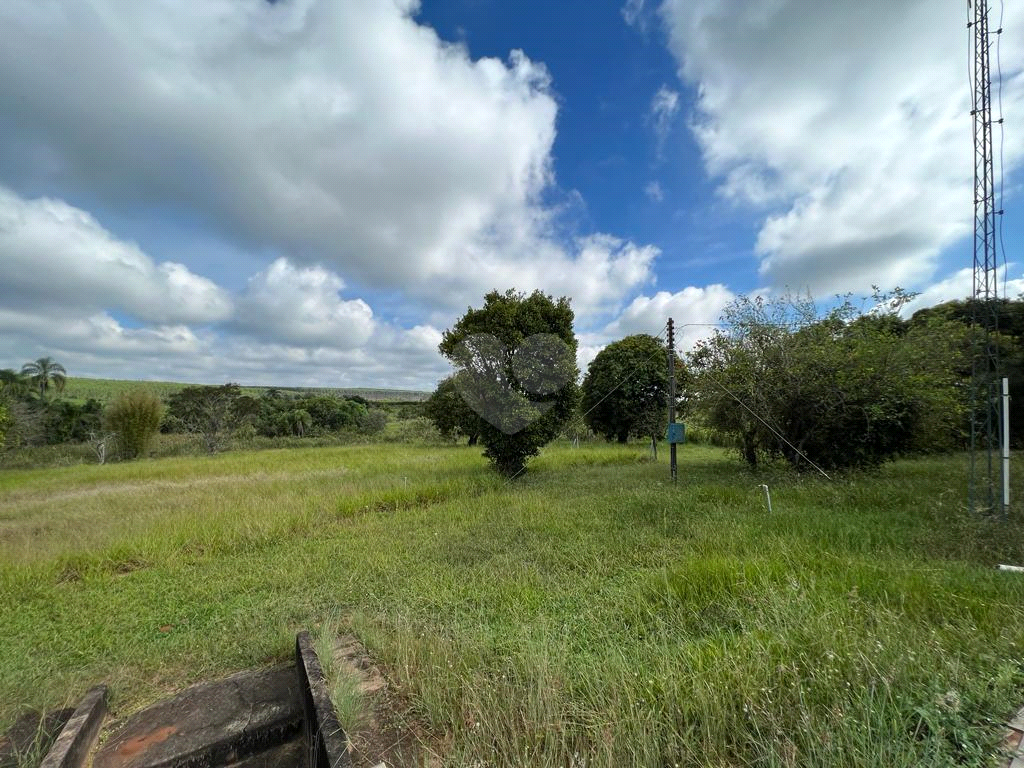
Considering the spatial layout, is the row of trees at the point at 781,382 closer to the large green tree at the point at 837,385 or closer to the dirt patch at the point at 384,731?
the large green tree at the point at 837,385

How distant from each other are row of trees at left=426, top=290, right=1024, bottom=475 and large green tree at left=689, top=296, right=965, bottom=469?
0.03 meters

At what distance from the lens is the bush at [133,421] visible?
21.4 m

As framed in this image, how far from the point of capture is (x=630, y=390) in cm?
2062

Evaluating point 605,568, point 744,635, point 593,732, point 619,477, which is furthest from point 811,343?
point 593,732

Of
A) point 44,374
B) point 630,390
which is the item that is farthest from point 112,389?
point 630,390

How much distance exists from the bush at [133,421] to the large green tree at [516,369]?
2195cm

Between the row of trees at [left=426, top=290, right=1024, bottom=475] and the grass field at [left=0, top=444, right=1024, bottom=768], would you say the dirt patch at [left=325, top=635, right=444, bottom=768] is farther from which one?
the row of trees at [left=426, top=290, right=1024, bottom=475]

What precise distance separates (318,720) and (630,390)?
2006 centimetres

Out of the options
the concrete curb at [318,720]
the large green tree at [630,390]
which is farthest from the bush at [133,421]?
the concrete curb at [318,720]

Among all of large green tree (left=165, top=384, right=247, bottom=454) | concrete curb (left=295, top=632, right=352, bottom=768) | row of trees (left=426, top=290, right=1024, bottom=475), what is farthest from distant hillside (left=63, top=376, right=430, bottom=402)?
concrete curb (left=295, top=632, right=352, bottom=768)

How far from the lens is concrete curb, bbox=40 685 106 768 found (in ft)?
6.12

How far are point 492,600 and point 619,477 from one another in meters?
6.74

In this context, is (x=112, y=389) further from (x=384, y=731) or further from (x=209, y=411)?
(x=384, y=731)

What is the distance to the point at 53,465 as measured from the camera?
1872cm
